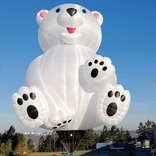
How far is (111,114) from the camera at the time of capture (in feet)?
31.0

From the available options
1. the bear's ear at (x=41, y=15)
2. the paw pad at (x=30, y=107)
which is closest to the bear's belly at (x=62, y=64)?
the paw pad at (x=30, y=107)

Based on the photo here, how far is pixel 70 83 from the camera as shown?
10.2 m

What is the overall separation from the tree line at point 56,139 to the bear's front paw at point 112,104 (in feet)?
53.7

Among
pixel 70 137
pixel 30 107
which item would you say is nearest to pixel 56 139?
pixel 70 137

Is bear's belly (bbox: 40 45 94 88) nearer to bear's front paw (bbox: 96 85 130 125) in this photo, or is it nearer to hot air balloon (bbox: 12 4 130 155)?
hot air balloon (bbox: 12 4 130 155)

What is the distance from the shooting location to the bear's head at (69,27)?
1078 cm

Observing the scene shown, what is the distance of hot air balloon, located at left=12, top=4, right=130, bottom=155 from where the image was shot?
9281 mm

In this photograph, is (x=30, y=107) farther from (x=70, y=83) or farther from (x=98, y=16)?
(x=98, y=16)

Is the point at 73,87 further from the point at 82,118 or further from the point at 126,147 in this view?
the point at 126,147

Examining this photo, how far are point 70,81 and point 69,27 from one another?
2.26 meters

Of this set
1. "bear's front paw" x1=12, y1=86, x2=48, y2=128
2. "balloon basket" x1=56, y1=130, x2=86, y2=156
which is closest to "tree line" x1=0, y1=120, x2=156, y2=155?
"balloon basket" x1=56, y1=130, x2=86, y2=156

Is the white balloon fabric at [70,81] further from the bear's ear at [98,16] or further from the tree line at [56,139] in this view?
the tree line at [56,139]

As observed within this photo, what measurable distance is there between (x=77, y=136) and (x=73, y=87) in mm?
2136

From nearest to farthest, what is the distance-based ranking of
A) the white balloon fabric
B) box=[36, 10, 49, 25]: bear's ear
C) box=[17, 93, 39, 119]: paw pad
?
1. box=[17, 93, 39, 119]: paw pad
2. the white balloon fabric
3. box=[36, 10, 49, 25]: bear's ear
